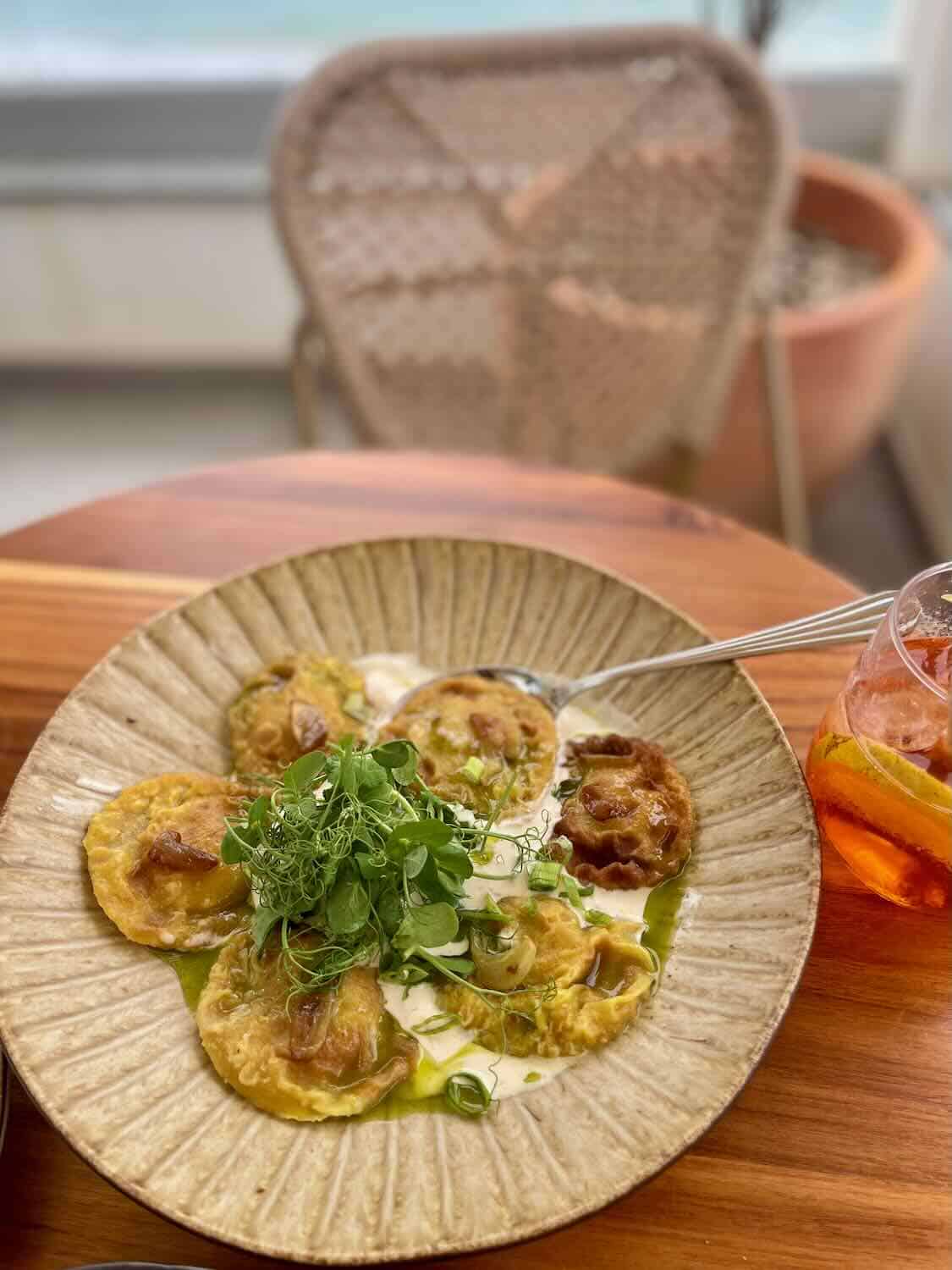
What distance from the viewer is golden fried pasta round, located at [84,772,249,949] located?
3.90 feet

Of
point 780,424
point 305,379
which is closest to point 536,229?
point 305,379

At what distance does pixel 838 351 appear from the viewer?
10.2 feet

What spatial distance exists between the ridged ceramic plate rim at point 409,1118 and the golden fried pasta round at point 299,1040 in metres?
0.02

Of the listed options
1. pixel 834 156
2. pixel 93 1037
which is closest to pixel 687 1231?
pixel 93 1037

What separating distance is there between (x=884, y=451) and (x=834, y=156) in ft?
3.39

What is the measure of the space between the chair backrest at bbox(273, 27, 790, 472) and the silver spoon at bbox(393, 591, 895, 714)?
1.32 meters

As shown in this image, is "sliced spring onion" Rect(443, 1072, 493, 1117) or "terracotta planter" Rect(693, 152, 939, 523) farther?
"terracotta planter" Rect(693, 152, 939, 523)

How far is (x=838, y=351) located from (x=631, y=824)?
2.24 m

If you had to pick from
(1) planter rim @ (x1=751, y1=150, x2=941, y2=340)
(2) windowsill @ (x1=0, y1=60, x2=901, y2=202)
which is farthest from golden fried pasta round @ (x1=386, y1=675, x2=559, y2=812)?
(2) windowsill @ (x1=0, y1=60, x2=901, y2=202)

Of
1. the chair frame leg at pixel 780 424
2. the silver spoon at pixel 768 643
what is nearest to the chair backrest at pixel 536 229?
the chair frame leg at pixel 780 424

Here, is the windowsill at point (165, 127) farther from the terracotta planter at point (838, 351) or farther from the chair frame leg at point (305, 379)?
the chair frame leg at point (305, 379)

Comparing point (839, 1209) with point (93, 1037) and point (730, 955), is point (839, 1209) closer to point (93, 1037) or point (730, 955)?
point (730, 955)

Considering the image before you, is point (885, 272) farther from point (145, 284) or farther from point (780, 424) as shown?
point (145, 284)

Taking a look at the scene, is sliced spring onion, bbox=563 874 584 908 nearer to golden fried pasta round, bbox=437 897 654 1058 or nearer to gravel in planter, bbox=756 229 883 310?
golden fried pasta round, bbox=437 897 654 1058
